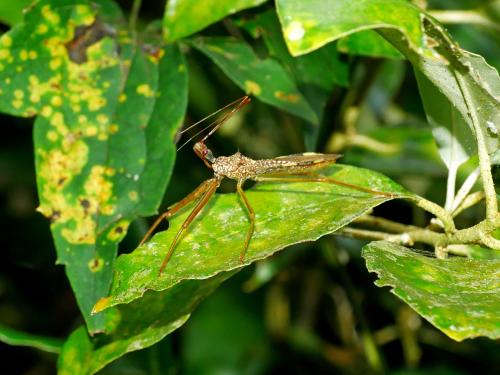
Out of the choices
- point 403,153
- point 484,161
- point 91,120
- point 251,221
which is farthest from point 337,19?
point 403,153

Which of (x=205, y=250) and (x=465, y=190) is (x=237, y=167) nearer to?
(x=205, y=250)

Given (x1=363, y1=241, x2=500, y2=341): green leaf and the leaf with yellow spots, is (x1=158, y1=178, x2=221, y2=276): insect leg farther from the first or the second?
(x1=363, y1=241, x2=500, y2=341): green leaf

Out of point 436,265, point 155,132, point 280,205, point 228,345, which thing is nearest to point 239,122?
point 228,345

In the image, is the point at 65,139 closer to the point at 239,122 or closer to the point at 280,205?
the point at 280,205

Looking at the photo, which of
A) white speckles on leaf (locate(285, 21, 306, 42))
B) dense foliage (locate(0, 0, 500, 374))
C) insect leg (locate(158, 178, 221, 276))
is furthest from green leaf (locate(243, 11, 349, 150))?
white speckles on leaf (locate(285, 21, 306, 42))

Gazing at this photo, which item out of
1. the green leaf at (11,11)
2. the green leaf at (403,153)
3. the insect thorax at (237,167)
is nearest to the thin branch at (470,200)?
the insect thorax at (237,167)
